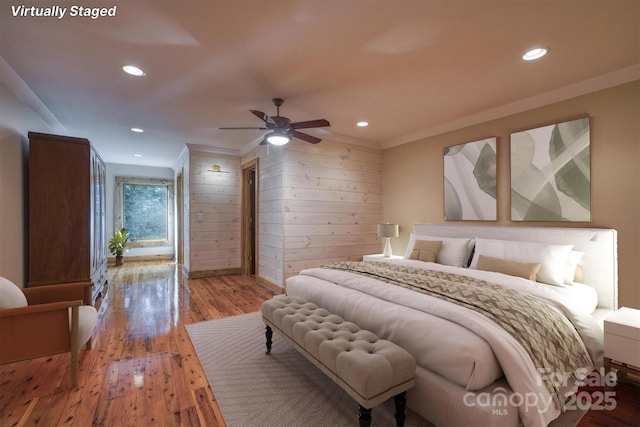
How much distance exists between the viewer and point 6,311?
195 centimetres

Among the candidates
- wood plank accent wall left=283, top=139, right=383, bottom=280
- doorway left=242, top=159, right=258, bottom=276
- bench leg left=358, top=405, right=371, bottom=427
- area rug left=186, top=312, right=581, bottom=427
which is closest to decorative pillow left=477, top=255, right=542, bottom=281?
area rug left=186, top=312, right=581, bottom=427

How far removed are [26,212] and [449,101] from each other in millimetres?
5081

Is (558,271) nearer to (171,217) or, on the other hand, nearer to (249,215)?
(249,215)

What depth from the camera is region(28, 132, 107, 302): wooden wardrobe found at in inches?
129

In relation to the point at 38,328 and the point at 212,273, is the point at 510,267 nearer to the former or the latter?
the point at 38,328

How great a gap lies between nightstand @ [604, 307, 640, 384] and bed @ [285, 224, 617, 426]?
0.31 feet

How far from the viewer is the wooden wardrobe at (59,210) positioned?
328 centimetres

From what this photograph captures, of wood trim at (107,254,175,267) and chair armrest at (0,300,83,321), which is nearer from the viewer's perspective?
chair armrest at (0,300,83,321)

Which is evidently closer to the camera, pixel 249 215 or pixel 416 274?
pixel 416 274

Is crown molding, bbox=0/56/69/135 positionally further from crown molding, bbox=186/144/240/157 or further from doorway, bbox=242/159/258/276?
doorway, bbox=242/159/258/276

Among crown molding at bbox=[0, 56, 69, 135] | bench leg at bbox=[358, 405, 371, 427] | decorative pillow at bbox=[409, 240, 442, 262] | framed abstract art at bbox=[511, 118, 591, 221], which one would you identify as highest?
crown molding at bbox=[0, 56, 69, 135]

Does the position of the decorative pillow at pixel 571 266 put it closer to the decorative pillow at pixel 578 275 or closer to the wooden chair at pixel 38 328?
the decorative pillow at pixel 578 275

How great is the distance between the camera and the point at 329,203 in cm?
496

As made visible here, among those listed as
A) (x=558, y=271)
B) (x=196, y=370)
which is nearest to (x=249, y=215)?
(x=196, y=370)
